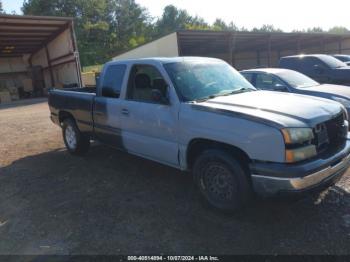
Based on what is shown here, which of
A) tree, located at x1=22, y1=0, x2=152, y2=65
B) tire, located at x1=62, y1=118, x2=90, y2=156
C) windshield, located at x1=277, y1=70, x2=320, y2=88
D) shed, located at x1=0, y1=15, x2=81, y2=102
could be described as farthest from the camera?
tree, located at x1=22, y1=0, x2=152, y2=65

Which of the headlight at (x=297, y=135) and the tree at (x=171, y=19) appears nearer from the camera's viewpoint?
the headlight at (x=297, y=135)

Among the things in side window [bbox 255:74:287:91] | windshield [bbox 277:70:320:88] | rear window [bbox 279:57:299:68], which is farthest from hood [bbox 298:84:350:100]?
rear window [bbox 279:57:299:68]

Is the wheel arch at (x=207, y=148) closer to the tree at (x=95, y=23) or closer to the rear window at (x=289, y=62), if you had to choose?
the rear window at (x=289, y=62)

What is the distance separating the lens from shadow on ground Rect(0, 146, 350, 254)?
3400 mm

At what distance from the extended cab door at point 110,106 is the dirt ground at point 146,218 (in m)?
0.66

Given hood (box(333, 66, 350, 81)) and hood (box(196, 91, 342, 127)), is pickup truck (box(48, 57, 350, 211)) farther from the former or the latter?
hood (box(333, 66, 350, 81))

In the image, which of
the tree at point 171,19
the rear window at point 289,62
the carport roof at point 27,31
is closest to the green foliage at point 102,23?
the tree at point 171,19

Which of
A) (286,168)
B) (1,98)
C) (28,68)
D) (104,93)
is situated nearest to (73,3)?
(28,68)

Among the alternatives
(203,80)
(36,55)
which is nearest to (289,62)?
(203,80)

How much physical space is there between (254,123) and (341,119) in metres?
1.38

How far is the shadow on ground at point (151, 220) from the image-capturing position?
3400 mm

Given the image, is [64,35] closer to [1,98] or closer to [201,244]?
[1,98]

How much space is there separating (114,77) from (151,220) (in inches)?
101

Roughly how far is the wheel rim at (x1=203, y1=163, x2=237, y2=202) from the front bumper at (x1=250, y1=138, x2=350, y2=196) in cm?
36
